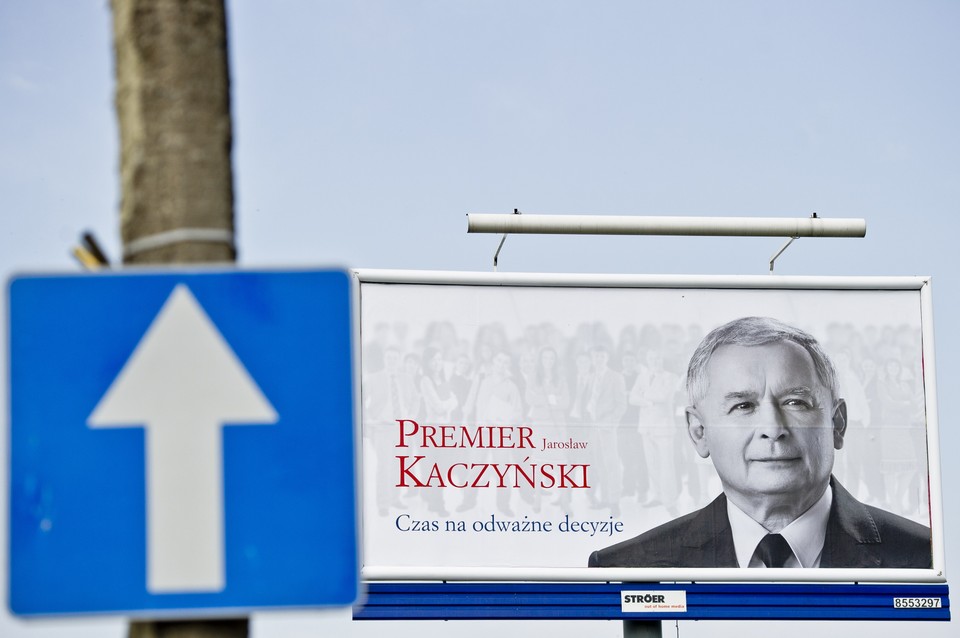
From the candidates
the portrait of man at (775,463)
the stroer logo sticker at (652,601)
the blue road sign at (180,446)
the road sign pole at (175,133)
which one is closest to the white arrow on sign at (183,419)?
the blue road sign at (180,446)

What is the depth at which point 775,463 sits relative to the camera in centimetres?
1276

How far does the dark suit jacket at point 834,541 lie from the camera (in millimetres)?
12320

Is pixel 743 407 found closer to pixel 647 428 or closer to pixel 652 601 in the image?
pixel 647 428

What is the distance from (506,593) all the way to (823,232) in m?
3.83

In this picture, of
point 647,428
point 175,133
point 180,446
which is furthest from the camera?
point 647,428

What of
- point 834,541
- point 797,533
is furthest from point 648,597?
point 834,541

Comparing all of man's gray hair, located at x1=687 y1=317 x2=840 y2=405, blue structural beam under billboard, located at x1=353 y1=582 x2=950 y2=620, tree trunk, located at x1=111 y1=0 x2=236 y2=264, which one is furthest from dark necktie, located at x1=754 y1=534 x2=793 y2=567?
tree trunk, located at x1=111 y1=0 x2=236 y2=264

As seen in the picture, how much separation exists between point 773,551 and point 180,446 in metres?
10.2

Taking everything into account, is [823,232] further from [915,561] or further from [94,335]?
[94,335]

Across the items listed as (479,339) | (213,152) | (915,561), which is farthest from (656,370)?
(213,152)

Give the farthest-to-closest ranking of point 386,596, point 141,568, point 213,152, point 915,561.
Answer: point 915,561 → point 386,596 → point 213,152 → point 141,568

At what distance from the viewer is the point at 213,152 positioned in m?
3.24

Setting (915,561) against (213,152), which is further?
(915,561)

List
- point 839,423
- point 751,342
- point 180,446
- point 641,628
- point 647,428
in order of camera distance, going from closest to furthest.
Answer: point 180,446, point 641,628, point 647,428, point 751,342, point 839,423
